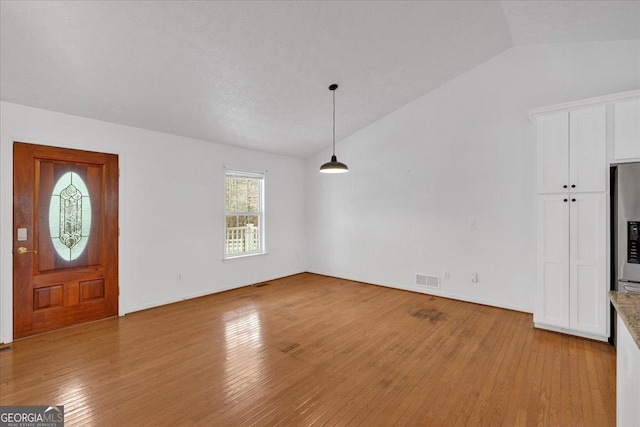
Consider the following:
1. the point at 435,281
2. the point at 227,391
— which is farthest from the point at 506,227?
the point at 227,391

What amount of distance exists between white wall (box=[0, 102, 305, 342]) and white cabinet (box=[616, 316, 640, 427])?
16.4ft

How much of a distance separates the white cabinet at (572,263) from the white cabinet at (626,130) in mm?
460

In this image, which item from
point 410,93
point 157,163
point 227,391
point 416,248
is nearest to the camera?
point 227,391

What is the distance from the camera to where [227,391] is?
239 cm

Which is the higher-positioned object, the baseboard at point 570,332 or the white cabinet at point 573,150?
the white cabinet at point 573,150

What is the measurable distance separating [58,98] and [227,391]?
12.2 ft

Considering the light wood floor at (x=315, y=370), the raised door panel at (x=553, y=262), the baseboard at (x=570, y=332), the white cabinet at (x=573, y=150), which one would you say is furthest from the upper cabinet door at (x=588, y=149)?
the light wood floor at (x=315, y=370)

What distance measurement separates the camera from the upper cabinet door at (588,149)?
318 centimetres

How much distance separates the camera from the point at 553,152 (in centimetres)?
345

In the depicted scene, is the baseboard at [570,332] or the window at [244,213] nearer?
the baseboard at [570,332]

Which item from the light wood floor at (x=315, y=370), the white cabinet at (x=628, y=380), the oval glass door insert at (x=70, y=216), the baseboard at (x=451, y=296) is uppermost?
the oval glass door insert at (x=70, y=216)

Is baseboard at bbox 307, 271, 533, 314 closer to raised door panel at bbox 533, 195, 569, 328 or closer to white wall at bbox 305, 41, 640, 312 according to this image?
white wall at bbox 305, 41, 640, 312

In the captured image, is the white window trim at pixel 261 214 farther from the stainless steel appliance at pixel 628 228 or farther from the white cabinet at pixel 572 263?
the stainless steel appliance at pixel 628 228

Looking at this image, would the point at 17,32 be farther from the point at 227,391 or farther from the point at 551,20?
the point at 551,20
